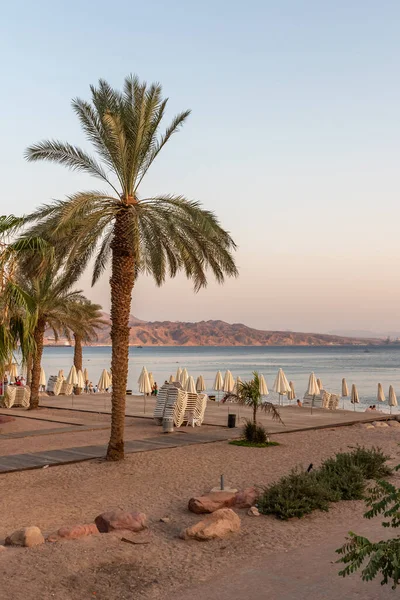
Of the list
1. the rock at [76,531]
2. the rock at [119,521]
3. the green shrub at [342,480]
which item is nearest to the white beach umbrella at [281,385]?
the green shrub at [342,480]

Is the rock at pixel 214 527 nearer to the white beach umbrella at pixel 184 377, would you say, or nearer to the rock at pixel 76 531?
the rock at pixel 76 531

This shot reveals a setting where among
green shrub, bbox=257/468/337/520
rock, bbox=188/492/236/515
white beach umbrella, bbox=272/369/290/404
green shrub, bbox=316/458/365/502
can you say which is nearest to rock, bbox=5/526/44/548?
rock, bbox=188/492/236/515

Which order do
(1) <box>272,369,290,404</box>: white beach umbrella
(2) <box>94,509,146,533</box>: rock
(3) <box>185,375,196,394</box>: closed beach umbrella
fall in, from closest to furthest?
(2) <box>94,509,146,533</box>: rock, (3) <box>185,375,196,394</box>: closed beach umbrella, (1) <box>272,369,290,404</box>: white beach umbrella

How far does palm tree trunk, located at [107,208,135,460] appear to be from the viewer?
1348cm

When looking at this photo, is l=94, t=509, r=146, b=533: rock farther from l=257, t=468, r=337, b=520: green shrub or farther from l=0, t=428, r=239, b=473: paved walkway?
l=0, t=428, r=239, b=473: paved walkway

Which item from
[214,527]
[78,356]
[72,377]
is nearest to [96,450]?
[214,527]

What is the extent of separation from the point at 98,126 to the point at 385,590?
428 inches

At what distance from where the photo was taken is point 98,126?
45.2 ft

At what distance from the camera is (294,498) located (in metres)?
9.27

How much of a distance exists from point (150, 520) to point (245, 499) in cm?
155

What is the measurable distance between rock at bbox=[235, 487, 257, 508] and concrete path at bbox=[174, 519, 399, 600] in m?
2.01

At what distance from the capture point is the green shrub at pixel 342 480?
10.1 meters

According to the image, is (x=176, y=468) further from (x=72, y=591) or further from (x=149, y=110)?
(x=149, y=110)

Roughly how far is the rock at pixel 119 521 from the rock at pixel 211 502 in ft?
3.56
